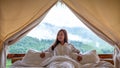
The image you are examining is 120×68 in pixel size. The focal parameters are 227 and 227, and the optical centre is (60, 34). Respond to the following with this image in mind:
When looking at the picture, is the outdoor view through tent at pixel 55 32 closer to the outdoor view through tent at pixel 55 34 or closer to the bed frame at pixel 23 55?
the outdoor view through tent at pixel 55 34

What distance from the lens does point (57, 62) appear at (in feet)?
12.7

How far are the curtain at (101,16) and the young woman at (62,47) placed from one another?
1.63ft

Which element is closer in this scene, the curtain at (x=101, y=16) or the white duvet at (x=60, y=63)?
the white duvet at (x=60, y=63)

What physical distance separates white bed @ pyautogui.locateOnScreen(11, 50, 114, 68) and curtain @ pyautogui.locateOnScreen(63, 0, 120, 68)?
0.44 metres

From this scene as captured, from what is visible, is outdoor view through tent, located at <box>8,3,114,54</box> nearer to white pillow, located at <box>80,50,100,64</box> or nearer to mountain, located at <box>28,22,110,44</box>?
mountain, located at <box>28,22,110,44</box>

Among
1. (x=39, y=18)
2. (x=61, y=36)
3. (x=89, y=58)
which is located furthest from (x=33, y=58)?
(x=89, y=58)

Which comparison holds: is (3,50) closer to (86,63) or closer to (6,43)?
(6,43)

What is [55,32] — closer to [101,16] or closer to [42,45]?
[42,45]

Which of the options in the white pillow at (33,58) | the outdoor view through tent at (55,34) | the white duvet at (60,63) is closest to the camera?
the white duvet at (60,63)

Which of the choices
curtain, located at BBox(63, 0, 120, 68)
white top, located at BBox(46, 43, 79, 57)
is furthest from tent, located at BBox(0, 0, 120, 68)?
white top, located at BBox(46, 43, 79, 57)

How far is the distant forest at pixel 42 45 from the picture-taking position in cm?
480

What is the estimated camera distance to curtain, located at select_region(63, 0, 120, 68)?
4469 millimetres

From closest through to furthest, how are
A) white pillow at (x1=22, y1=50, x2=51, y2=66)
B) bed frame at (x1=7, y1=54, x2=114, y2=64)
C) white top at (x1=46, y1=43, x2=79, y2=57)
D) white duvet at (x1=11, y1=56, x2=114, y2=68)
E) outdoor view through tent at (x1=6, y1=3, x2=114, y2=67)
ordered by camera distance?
white duvet at (x1=11, y1=56, x2=114, y2=68), white pillow at (x1=22, y1=50, x2=51, y2=66), white top at (x1=46, y1=43, x2=79, y2=57), bed frame at (x1=7, y1=54, x2=114, y2=64), outdoor view through tent at (x1=6, y1=3, x2=114, y2=67)

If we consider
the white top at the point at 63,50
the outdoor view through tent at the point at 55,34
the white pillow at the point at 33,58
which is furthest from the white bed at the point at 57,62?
the outdoor view through tent at the point at 55,34
